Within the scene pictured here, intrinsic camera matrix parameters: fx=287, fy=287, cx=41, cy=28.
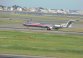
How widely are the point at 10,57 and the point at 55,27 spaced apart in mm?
55956

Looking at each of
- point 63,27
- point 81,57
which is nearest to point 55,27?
point 63,27

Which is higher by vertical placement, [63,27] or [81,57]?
[81,57]

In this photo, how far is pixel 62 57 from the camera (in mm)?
19156

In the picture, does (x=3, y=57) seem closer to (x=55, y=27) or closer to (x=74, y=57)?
(x=74, y=57)

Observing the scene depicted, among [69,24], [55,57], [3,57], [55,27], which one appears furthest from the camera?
[69,24]

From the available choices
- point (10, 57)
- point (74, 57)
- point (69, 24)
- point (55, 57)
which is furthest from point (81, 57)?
point (69, 24)

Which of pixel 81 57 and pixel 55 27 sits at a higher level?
pixel 81 57

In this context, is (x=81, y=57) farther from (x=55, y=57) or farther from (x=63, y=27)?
(x=63, y=27)

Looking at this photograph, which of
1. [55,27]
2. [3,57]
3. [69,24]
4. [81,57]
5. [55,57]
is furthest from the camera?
Answer: [69,24]

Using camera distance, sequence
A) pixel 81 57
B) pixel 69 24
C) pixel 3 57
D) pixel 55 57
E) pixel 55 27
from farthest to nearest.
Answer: pixel 69 24, pixel 55 27, pixel 81 57, pixel 55 57, pixel 3 57

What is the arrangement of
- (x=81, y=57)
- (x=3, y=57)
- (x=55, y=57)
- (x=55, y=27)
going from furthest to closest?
(x=55, y=27) < (x=81, y=57) < (x=55, y=57) < (x=3, y=57)

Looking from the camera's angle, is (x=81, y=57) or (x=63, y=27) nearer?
(x=81, y=57)

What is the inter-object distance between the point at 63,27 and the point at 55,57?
56832 millimetres

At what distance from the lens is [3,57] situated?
15.7 m
